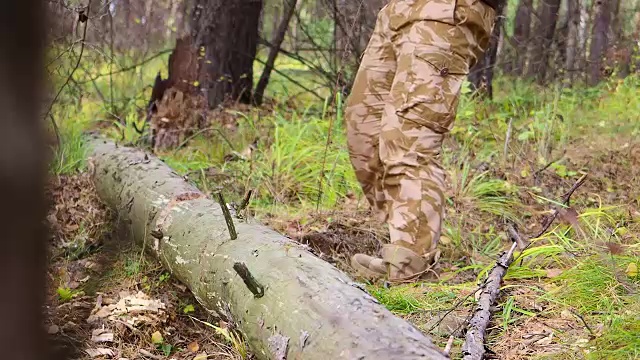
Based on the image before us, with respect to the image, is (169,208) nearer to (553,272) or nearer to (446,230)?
(446,230)

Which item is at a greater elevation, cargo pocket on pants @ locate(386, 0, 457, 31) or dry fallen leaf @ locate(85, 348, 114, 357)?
cargo pocket on pants @ locate(386, 0, 457, 31)

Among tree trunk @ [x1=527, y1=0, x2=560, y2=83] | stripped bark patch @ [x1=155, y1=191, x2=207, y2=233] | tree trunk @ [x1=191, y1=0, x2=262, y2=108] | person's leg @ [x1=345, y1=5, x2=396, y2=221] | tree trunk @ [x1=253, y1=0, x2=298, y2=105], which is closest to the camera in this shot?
stripped bark patch @ [x1=155, y1=191, x2=207, y2=233]

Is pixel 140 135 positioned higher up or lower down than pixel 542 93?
lower down

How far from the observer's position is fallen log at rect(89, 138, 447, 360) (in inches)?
62.3

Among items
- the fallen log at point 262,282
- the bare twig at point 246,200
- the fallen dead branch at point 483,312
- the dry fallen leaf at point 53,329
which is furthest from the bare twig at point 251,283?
the dry fallen leaf at point 53,329

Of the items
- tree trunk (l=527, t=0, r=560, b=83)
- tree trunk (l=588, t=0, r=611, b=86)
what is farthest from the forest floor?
tree trunk (l=588, t=0, r=611, b=86)

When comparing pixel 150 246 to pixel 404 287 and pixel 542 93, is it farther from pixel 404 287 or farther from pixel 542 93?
pixel 542 93

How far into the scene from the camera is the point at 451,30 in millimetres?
2797

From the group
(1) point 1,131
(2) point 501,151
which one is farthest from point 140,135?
(1) point 1,131

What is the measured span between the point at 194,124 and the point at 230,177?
134cm

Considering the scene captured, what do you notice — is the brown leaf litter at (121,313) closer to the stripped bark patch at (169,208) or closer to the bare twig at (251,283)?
the stripped bark patch at (169,208)

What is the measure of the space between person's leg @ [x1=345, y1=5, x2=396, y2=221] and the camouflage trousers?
86 millimetres

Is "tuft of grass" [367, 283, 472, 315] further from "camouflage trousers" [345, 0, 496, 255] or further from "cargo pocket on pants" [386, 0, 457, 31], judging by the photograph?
"cargo pocket on pants" [386, 0, 457, 31]

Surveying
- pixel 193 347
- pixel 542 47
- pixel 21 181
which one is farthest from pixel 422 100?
pixel 542 47
